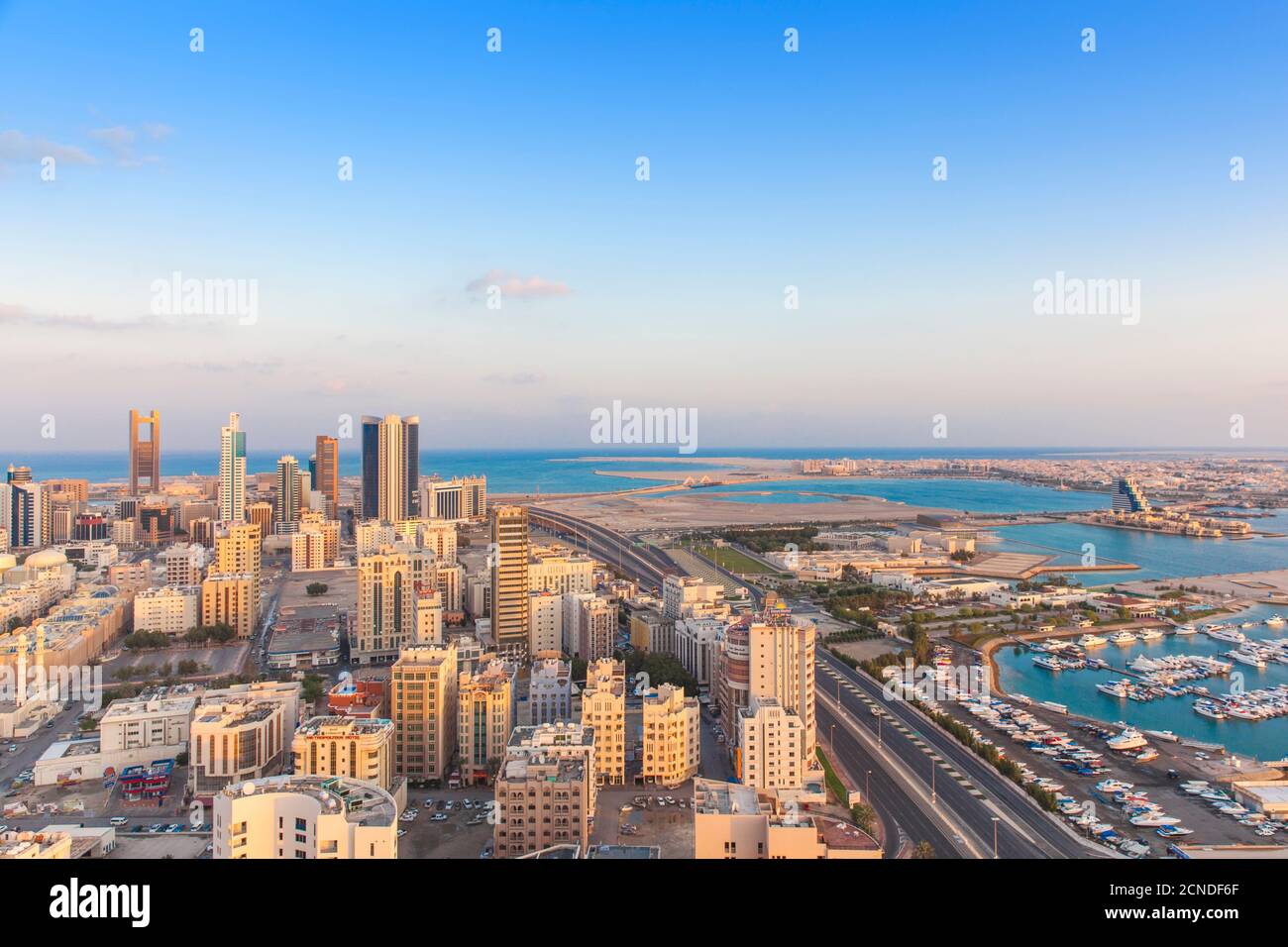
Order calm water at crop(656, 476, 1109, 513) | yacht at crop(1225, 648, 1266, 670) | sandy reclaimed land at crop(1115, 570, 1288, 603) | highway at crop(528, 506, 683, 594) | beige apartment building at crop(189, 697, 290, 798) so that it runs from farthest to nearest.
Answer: calm water at crop(656, 476, 1109, 513) → highway at crop(528, 506, 683, 594) → sandy reclaimed land at crop(1115, 570, 1288, 603) → yacht at crop(1225, 648, 1266, 670) → beige apartment building at crop(189, 697, 290, 798)

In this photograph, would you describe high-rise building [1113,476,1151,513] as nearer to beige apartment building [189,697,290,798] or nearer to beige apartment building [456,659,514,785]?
beige apartment building [456,659,514,785]

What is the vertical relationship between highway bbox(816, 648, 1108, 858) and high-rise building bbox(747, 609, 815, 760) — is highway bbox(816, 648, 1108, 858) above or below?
below

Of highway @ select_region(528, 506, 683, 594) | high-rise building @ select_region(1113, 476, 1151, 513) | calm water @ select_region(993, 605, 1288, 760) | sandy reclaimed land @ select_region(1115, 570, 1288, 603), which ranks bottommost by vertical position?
calm water @ select_region(993, 605, 1288, 760)

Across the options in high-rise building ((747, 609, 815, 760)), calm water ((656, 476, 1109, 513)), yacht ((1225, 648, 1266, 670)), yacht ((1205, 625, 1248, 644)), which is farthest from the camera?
calm water ((656, 476, 1109, 513))

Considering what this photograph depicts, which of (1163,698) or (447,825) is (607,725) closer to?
(447,825)

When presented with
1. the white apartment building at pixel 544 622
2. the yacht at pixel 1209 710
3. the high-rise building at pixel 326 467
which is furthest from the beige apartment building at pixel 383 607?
the high-rise building at pixel 326 467

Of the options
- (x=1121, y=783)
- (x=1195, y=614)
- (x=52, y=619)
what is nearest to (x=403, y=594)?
(x=52, y=619)

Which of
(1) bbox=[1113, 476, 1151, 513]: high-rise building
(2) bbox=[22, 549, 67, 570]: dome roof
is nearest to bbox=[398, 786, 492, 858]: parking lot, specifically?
(2) bbox=[22, 549, 67, 570]: dome roof
